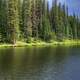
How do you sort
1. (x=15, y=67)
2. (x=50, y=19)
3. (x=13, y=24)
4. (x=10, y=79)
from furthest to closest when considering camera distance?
1. (x=50, y=19)
2. (x=13, y=24)
3. (x=15, y=67)
4. (x=10, y=79)

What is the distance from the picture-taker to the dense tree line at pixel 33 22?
107 metres

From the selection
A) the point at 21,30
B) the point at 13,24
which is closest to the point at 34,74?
the point at 13,24

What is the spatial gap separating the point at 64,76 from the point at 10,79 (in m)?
6.60

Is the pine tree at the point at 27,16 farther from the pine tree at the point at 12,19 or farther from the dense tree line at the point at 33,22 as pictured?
the pine tree at the point at 12,19

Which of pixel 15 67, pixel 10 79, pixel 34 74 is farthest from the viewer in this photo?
pixel 15 67

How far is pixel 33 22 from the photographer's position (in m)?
128

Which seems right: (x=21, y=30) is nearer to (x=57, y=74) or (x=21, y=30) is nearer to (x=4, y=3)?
(x=4, y=3)

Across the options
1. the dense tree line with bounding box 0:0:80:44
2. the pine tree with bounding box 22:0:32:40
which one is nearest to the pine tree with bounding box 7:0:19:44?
the dense tree line with bounding box 0:0:80:44

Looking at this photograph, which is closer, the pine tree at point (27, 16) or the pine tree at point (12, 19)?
Result: the pine tree at point (12, 19)

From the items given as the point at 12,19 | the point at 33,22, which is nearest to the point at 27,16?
the point at 33,22

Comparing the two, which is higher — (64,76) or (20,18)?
(20,18)

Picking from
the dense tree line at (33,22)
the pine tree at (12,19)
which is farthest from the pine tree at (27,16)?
the pine tree at (12,19)

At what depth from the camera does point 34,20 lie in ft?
422

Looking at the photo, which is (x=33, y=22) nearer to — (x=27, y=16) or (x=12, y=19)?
(x=27, y=16)
